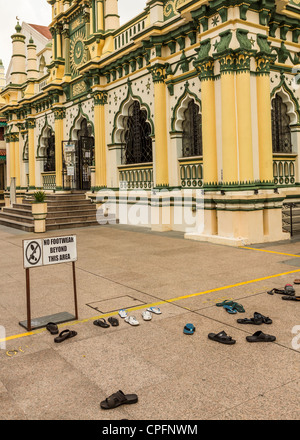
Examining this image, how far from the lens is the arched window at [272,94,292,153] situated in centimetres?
1420

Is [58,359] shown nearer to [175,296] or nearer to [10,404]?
[10,404]

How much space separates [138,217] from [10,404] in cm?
1367

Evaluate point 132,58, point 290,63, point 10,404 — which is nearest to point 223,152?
point 290,63

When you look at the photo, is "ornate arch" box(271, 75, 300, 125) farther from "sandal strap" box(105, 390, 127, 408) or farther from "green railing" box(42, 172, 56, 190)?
"green railing" box(42, 172, 56, 190)

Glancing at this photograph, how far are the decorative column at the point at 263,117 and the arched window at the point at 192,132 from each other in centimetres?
287

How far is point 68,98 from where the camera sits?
71.5 feet

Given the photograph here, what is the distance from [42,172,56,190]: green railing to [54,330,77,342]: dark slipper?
63.9 feet

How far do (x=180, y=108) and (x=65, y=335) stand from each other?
1126cm

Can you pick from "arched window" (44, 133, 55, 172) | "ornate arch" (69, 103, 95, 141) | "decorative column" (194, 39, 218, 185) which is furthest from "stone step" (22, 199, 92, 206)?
"decorative column" (194, 39, 218, 185)

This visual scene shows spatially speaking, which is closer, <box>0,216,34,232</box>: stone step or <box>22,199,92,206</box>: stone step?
<box>0,216,34,232</box>: stone step

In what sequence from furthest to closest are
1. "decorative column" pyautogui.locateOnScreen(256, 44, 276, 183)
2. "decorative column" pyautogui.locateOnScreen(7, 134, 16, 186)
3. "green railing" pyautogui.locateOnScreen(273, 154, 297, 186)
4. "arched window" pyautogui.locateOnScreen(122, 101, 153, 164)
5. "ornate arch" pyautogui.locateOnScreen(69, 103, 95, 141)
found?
1. "decorative column" pyautogui.locateOnScreen(7, 134, 16, 186)
2. "ornate arch" pyautogui.locateOnScreen(69, 103, 95, 141)
3. "arched window" pyautogui.locateOnScreen(122, 101, 153, 164)
4. "green railing" pyautogui.locateOnScreen(273, 154, 297, 186)
5. "decorative column" pyautogui.locateOnScreen(256, 44, 276, 183)

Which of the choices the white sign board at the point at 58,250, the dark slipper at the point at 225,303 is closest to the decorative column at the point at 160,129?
the dark slipper at the point at 225,303

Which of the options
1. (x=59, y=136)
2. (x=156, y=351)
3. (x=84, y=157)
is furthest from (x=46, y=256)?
(x=59, y=136)

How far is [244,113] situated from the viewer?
1121 centimetres
